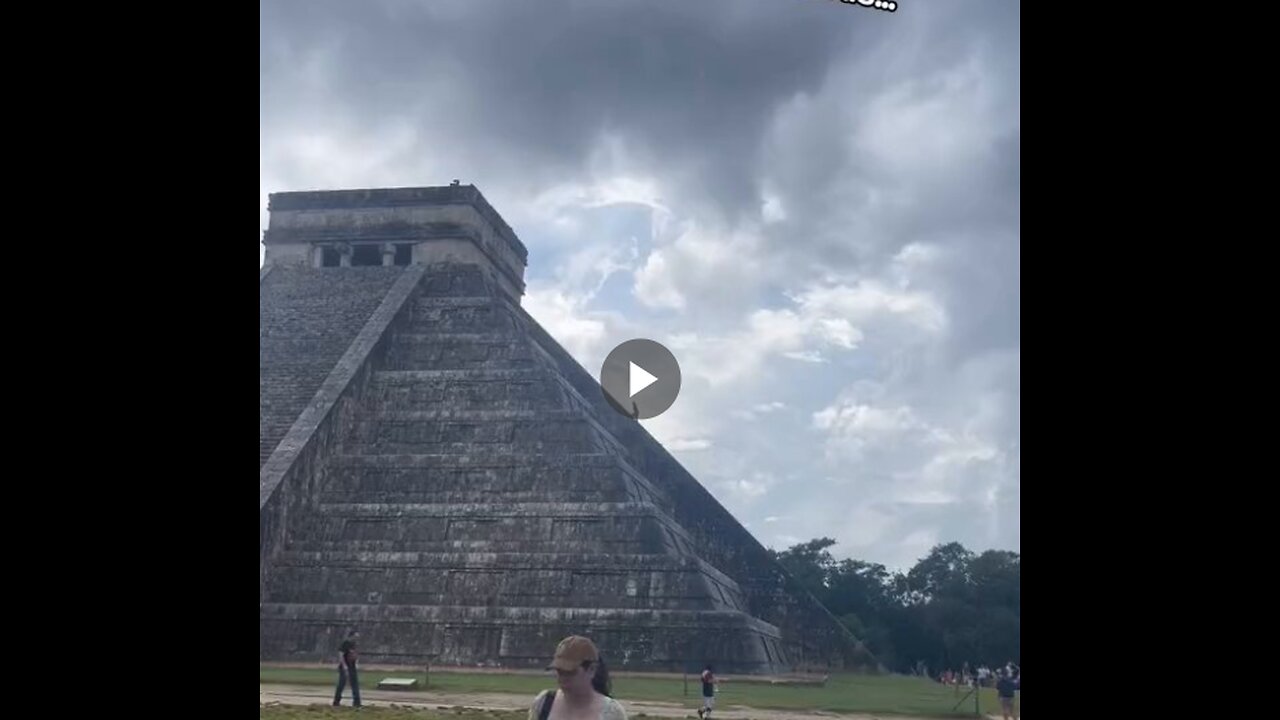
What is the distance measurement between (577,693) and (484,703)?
30.7ft

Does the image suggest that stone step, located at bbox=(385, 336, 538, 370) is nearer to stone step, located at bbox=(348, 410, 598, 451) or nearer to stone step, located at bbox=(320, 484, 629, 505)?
stone step, located at bbox=(348, 410, 598, 451)

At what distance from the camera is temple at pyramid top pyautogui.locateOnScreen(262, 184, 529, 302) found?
905 inches

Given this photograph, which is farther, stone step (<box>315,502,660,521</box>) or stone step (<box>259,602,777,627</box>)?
stone step (<box>315,502,660,521</box>)

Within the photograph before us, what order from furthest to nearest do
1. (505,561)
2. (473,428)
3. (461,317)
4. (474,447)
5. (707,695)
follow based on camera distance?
(461,317) < (473,428) < (474,447) < (505,561) < (707,695)

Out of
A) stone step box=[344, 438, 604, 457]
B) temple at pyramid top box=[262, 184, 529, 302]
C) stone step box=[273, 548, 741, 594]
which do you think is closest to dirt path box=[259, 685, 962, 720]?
stone step box=[273, 548, 741, 594]

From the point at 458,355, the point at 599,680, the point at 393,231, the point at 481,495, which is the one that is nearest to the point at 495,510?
the point at 481,495

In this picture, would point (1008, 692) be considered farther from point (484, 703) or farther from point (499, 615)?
point (499, 615)

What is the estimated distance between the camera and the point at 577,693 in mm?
3732

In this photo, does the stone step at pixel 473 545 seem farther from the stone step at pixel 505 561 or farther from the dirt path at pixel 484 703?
the dirt path at pixel 484 703

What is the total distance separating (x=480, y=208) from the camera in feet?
76.5

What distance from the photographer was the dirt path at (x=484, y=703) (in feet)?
41.7

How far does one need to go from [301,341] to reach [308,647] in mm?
6968
